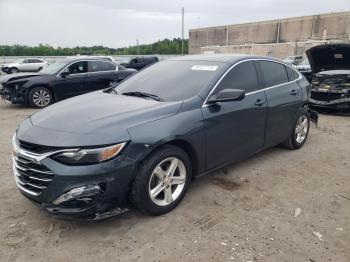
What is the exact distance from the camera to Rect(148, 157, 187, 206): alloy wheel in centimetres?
346

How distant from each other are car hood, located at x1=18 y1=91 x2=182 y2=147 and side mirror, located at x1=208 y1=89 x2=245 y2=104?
0.47 m

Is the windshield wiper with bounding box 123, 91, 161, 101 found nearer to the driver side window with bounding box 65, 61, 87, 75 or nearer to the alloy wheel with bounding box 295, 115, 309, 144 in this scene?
the alloy wheel with bounding box 295, 115, 309, 144

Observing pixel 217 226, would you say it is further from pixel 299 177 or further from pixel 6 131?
pixel 6 131

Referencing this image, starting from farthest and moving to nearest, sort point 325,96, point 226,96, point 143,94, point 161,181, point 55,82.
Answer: point 55,82 → point 325,96 → point 143,94 → point 226,96 → point 161,181

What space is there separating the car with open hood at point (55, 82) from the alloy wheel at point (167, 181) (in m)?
7.49

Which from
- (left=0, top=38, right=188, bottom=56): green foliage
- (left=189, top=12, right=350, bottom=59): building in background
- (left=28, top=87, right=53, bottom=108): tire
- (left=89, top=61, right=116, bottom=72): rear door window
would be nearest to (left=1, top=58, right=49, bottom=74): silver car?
(left=0, top=38, right=188, bottom=56): green foliage

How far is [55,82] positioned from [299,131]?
723 centimetres

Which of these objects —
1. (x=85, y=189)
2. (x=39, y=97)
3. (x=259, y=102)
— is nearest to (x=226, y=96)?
(x=259, y=102)

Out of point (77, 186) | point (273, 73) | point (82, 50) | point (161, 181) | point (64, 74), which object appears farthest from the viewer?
point (82, 50)

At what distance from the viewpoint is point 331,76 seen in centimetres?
848

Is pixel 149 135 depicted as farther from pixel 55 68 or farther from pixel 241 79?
pixel 55 68

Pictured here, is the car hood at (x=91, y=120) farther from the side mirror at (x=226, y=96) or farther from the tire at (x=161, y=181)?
the side mirror at (x=226, y=96)

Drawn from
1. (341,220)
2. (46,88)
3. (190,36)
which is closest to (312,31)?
(190,36)

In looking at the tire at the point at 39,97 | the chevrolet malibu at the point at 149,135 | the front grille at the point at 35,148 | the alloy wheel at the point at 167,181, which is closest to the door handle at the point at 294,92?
the chevrolet malibu at the point at 149,135
